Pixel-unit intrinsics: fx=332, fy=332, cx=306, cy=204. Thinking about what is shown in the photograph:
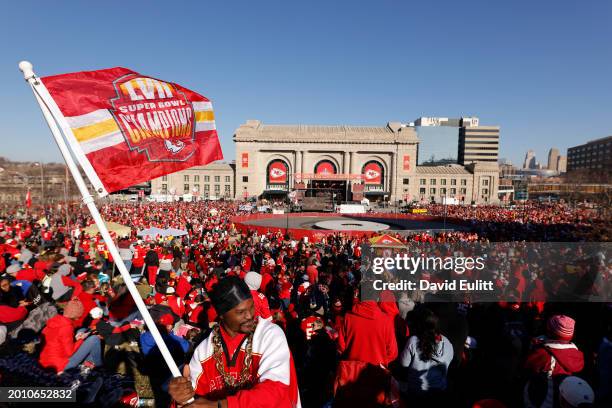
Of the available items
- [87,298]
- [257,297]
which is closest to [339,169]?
[87,298]

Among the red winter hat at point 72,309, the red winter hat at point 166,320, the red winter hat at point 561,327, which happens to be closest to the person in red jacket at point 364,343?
the red winter hat at point 561,327

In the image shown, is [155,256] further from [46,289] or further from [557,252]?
[557,252]

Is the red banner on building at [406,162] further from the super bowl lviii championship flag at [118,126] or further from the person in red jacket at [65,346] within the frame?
the person in red jacket at [65,346]

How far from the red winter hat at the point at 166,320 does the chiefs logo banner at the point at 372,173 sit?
69.0m

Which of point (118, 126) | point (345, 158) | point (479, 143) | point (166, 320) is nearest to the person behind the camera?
point (118, 126)

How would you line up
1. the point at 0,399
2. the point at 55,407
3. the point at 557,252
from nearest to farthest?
the point at 0,399 → the point at 55,407 → the point at 557,252

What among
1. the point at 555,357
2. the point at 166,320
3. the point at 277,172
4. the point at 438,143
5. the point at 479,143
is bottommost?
the point at 166,320

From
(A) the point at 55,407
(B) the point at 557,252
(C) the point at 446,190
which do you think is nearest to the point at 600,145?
(C) the point at 446,190

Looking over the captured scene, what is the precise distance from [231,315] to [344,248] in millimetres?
15942

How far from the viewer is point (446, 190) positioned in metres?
73.7

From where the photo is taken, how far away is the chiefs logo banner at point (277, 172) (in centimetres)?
7162

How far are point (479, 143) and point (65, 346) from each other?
15491 centimetres

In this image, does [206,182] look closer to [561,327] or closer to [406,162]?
[406,162]

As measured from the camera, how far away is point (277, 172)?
71688mm
